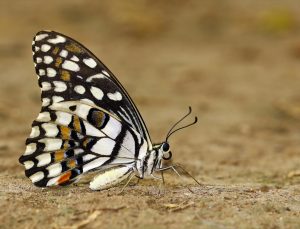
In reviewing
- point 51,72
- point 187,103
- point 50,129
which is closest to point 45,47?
point 51,72

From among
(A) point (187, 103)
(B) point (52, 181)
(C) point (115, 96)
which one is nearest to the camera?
(B) point (52, 181)

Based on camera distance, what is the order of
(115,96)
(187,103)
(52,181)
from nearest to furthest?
(52,181) < (115,96) < (187,103)

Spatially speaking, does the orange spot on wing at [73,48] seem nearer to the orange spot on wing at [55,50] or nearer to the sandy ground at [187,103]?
the orange spot on wing at [55,50]

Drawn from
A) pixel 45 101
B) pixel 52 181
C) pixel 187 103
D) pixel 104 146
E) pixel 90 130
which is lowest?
pixel 52 181

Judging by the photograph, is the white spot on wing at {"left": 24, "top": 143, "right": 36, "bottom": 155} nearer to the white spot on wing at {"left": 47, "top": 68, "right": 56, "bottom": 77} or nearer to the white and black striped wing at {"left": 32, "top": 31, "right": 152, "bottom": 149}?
the white and black striped wing at {"left": 32, "top": 31, "right": 152, "bottom": 149}

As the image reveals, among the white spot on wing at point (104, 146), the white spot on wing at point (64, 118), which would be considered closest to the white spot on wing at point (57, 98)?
the white spot on wing at point (64, 118)

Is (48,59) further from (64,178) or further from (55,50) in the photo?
(64,178)

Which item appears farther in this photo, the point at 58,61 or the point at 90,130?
the point at 90,130
